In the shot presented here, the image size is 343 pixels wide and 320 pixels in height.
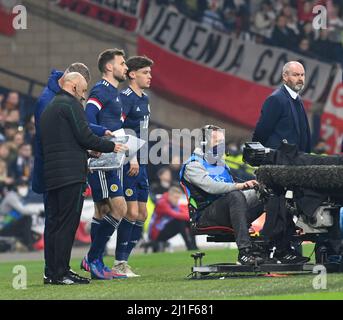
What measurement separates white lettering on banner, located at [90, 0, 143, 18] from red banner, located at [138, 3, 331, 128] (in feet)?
2.00

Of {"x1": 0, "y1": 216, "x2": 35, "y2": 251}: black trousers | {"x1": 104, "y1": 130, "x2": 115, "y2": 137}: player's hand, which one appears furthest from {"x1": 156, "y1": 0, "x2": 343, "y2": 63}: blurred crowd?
{"x1": 104, "y1": 130, "x2": 115, "y2": 137}: player's hand

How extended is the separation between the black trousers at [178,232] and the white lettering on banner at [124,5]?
4.67 meters

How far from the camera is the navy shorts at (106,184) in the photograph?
11969mm

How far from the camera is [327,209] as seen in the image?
11.0m

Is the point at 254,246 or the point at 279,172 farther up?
the point at 279,172

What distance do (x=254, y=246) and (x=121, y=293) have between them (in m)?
1.63

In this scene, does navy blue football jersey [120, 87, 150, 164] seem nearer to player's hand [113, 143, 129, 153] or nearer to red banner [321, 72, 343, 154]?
player's hand [113, 143, 129, 153]

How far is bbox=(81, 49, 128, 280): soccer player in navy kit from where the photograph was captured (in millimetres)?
12000

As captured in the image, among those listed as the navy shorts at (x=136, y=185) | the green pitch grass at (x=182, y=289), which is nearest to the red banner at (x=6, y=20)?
the green pitch grass at (x=182, y=289)

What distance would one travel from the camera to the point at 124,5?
72.2ft

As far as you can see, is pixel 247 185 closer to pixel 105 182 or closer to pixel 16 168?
pixel 105 182
